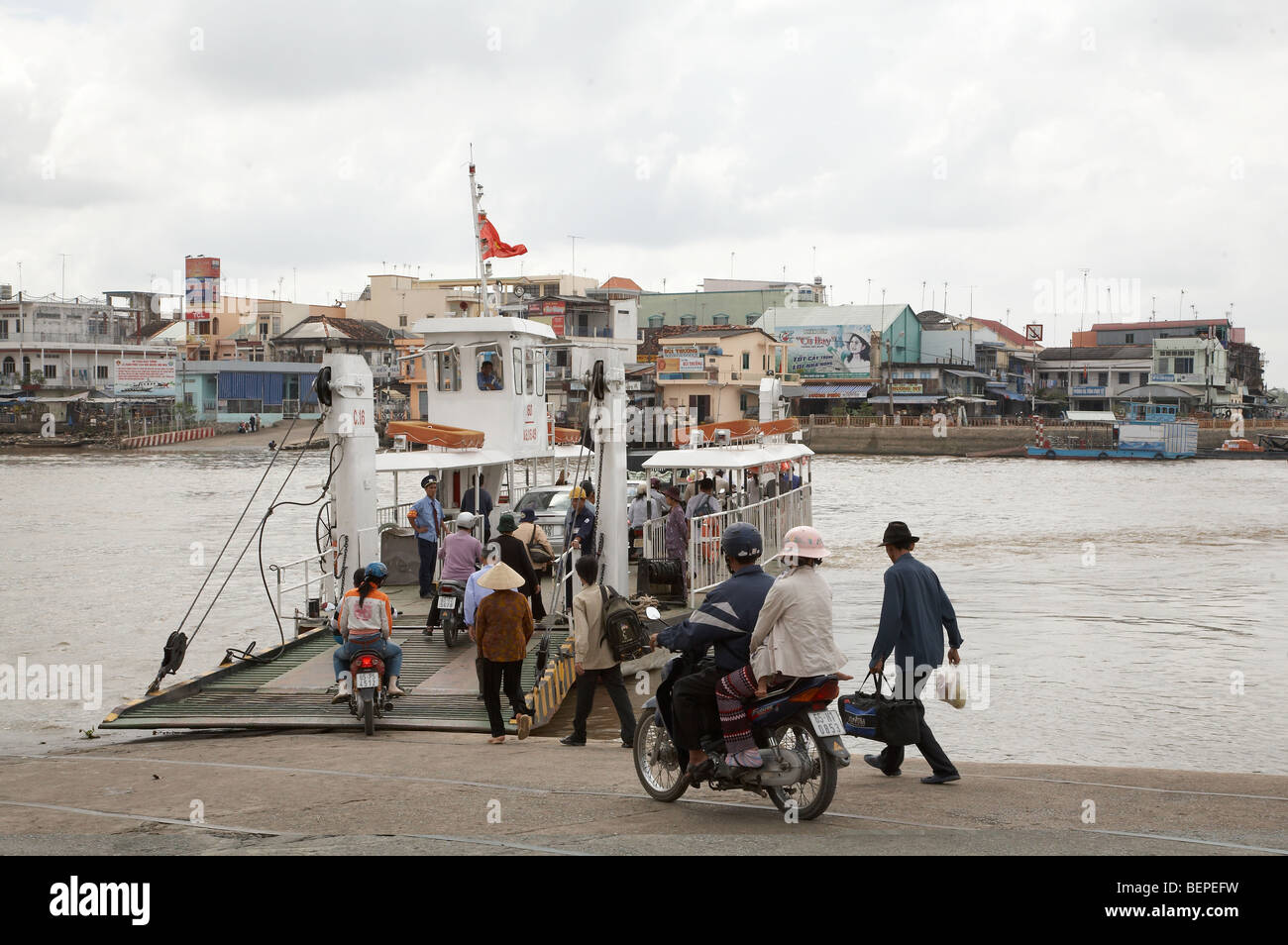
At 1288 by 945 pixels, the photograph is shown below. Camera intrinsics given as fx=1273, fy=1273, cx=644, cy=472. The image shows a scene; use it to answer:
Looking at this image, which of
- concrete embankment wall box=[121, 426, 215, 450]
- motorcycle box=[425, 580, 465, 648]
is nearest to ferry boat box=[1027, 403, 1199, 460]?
concrete embankment wall box=[121, 426, 215, 450]

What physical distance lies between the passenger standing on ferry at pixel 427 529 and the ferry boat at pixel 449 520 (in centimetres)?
37

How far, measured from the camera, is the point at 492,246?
19.8 metres

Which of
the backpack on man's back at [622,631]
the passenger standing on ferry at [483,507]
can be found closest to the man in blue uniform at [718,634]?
the backpack on man's back at [622,631]

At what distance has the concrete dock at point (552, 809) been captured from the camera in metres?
6.60

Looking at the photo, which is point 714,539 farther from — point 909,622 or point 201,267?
point 201,267

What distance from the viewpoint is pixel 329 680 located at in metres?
12.9

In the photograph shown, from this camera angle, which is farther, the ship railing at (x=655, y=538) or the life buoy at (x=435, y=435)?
the ship railing at (x=655, y=538)

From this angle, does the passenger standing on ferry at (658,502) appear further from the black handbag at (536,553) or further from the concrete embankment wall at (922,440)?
the concrete embankment wall at (922,440)

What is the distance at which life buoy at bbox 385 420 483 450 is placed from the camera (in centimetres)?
1761

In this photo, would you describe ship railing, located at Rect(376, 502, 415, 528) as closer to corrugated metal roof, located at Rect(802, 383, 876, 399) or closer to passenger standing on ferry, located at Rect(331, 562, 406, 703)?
passenger standing on ferry, located at Rect(331, 562, 406, 703)

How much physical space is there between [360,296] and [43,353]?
2625 centimetres

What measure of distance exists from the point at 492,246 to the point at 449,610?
7.83 meters

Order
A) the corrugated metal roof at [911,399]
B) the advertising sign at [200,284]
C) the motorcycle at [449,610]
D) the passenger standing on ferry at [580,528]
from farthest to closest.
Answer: the advertising sign at [200,284]
the corrugated metal roof at [911,399]
the passenger standing on ferry at [580,528]
the motorcycle at [449,610]
